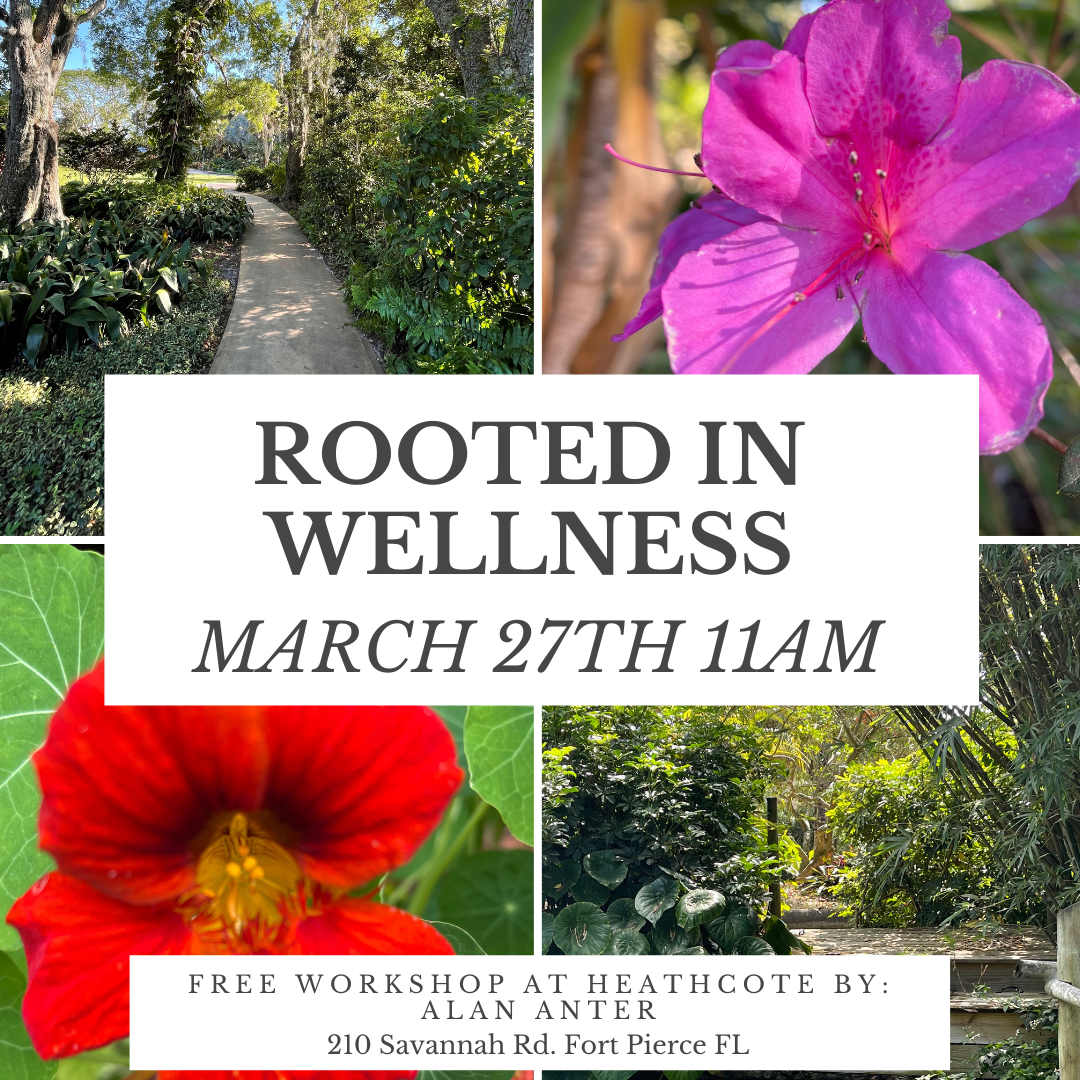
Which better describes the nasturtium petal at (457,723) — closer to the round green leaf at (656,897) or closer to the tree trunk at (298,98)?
the round green leaf at (656,897)

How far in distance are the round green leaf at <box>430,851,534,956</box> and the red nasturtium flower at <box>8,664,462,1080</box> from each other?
0.11 meters

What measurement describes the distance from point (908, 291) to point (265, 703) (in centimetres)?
97

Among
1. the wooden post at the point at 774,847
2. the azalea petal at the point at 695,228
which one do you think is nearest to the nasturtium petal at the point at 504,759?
the wooden post at the point at 774,847

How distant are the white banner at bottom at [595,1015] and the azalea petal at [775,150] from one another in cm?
107

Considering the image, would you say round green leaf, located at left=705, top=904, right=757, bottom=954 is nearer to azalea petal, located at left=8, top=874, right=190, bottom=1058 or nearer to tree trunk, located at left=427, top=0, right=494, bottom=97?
azalea petal, located at left=8, top=874, right=190, bottom=1058

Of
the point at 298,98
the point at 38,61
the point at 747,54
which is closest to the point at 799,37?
the point at 747,54

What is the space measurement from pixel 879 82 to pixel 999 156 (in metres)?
0.16

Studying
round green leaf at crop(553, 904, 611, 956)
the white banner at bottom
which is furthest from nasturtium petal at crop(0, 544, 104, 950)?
round green leaf at crop(553, 904, 611, 956)

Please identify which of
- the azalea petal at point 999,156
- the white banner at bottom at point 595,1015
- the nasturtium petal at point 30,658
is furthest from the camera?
the white banner at bottom at point 595,1015

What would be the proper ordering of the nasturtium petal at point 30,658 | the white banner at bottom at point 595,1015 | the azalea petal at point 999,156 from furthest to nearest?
the white banner at bottom at point 595,1015 < the nasturtium petal at point 30,658 < the azalea petal at point 999,156

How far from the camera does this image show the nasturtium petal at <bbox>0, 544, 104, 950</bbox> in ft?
4.00

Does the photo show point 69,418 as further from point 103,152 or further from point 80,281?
point 103,152

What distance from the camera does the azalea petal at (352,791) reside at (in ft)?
3.65

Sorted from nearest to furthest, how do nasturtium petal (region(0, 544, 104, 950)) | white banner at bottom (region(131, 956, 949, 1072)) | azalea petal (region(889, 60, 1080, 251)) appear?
azalea petal (region(889, 60, 1080, 251)) < nasturtium petal (region(0, 544, 104, 950)) < white banner at bottom (region(131, 956, 949, 1072))
